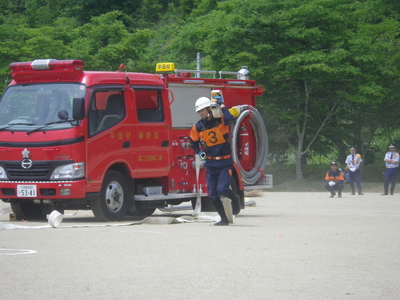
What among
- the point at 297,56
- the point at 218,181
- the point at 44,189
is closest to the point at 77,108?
the point at 44,189

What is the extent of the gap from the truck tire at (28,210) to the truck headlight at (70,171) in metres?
1.50

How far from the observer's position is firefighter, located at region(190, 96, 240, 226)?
13.0m

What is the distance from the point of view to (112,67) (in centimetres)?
4056

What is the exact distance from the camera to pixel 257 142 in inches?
696

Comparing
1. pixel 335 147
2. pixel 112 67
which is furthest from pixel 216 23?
pixel 335 147

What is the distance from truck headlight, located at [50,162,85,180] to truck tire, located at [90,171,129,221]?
23.1 inches

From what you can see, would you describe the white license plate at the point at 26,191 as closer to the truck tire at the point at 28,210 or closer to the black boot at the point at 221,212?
the truck tire at the point at 28,210

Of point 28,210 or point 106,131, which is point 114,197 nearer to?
point 106,131

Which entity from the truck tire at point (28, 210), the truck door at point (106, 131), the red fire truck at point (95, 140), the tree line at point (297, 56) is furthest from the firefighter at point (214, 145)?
the tree line at point (297, 56)

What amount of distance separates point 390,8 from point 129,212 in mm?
31549

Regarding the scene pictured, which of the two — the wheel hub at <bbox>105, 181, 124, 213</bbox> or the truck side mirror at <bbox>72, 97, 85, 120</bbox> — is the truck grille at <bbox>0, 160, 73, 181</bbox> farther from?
the wheel hub at <bbox>105, 181, 124, 213</bbox>

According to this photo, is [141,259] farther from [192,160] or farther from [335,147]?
[335,147]

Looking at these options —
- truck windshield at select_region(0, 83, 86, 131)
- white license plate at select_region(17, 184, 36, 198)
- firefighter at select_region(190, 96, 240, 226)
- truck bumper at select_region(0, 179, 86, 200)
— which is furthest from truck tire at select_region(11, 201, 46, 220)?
firefighter at select_region(190, 96, 240, 226)

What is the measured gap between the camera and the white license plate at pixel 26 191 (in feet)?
45.2
